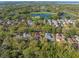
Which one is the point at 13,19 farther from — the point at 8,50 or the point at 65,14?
the point at 65,14

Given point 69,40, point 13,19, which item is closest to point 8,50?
point 13,19

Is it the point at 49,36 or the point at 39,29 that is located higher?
the point at 39,29

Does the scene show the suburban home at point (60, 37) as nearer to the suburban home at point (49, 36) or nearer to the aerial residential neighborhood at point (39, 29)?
the aerial residential neighborhood at point (39, 29)

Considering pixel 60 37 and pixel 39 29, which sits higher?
pixel 39 29

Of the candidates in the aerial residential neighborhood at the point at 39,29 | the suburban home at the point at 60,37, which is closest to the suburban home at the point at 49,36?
the aerial residential neighborhood at the point at 39,29

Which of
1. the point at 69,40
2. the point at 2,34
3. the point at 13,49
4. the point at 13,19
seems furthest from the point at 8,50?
the point at 69,40

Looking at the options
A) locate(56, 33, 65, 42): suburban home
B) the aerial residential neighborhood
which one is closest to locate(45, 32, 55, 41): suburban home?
the aerial residential neighborhood

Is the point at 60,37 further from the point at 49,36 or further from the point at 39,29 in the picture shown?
the point at 39,29

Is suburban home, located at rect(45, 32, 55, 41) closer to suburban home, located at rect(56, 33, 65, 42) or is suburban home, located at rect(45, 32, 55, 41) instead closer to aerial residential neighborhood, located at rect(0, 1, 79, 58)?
aerial residential neighborhood, located at rect(0, 1, 79, 58)

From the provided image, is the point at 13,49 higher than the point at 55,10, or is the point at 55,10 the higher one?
the point at 55,10

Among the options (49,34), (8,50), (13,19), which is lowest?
(8,50)

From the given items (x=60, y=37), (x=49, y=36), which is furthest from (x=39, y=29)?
(x=60, y=37)
